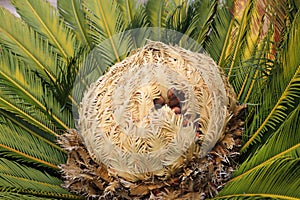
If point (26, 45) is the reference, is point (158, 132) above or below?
below

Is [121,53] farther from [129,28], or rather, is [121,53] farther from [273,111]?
[273,111]

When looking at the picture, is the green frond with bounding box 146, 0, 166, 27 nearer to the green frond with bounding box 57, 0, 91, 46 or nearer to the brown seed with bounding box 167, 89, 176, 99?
the green frond with bounding box 57, 0, 91, 46

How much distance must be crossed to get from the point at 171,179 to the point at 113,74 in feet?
1.35

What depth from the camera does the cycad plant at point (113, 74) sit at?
1335mm

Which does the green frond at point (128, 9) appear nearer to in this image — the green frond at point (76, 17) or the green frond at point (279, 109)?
the green frond at point (76, 17)

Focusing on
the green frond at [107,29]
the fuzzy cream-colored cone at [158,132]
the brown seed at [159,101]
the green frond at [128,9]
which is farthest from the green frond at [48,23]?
the brown seed at [159,101]

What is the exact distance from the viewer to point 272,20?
4.91 ft

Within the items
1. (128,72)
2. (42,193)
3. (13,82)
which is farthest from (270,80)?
(13,82)

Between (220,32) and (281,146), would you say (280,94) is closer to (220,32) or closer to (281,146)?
(281,146)

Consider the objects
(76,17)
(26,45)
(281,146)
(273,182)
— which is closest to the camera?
(273,182)

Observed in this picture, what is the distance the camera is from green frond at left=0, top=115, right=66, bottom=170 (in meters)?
1.63

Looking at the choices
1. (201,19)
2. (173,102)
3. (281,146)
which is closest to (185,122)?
(173,102)

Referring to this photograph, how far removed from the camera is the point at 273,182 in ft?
3.81

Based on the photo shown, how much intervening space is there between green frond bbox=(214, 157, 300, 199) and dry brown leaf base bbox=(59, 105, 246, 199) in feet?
0.32
